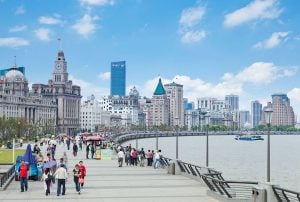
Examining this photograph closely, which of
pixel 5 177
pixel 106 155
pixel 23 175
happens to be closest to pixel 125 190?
pixel 23 175

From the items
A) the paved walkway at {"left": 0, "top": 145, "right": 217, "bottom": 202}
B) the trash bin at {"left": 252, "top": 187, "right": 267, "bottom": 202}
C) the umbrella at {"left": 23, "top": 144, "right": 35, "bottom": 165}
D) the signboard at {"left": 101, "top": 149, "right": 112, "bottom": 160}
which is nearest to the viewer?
the trash bin at {"left": 252, "top": 187, "right": 267, "bottom": 202}

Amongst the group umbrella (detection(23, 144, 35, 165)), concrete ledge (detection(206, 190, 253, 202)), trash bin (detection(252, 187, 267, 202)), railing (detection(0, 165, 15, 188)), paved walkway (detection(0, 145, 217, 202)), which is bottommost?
paved walkway (detection(0, 145, 217, 202))

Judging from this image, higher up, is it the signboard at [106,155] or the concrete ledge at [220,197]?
the signboard at [106,155]

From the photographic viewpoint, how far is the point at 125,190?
29.6m

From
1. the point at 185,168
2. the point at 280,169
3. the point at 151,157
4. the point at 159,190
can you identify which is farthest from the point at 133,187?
the point at 280,169

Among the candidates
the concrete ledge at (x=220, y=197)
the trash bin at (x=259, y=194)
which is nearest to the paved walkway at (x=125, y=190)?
the concrete ledge at (x=220, y=197)

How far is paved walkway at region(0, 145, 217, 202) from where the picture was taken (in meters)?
26.6

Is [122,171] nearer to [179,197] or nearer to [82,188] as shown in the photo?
[82,188]

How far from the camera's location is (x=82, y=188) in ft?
102

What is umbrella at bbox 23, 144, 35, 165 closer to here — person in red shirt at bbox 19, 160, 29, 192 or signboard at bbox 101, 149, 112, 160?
person in red shirt at bbox 19, 160, 29, 192

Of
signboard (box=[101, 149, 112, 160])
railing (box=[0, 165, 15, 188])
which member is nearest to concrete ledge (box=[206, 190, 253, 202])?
railing (box=[0, 165, 15, 188])

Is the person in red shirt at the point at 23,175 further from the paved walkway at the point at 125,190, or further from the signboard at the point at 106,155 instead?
the signboard at the point at 106,155

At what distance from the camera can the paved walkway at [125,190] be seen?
87.2ft

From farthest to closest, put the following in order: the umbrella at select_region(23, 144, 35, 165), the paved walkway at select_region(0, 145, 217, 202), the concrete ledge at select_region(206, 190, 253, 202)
Result: 1. the umbrella at select_region(23, 144, 35, 165)
2. the paved walkway at select_region(0, 145, 217, 202)
3. the concrete ledge at select_region(206, 190, 253, 202)
